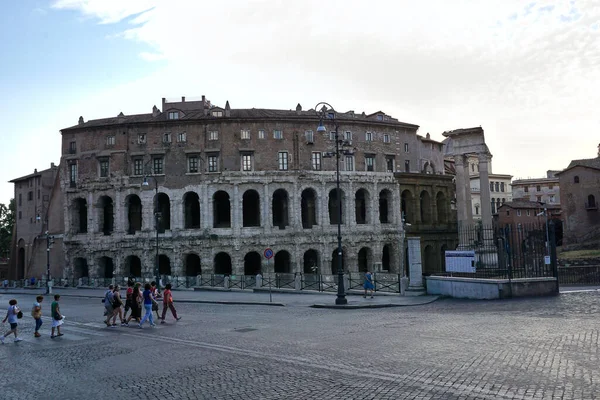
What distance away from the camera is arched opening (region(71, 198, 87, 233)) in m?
48.0

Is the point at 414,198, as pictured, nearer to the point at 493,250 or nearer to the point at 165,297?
the point at 493,250

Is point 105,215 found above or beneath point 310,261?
above

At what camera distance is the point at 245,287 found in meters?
32.6

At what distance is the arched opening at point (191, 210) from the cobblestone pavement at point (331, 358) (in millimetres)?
28731

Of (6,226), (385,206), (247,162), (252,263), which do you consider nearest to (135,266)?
(252,263)

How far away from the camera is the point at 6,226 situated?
78062 mm

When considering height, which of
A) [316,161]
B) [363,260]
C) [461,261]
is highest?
[316,161]

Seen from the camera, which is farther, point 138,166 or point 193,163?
point 138,166

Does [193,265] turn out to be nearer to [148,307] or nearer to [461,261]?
[461,261]

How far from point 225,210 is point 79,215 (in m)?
13.7

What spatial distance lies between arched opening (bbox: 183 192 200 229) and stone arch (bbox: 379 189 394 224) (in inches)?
675

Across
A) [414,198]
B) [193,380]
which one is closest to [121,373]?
[193,380]

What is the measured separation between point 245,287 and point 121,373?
22789 mm

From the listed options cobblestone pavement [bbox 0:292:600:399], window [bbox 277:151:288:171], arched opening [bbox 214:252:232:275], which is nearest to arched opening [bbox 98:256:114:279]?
arched opening [bbox 214:252:232:275]
